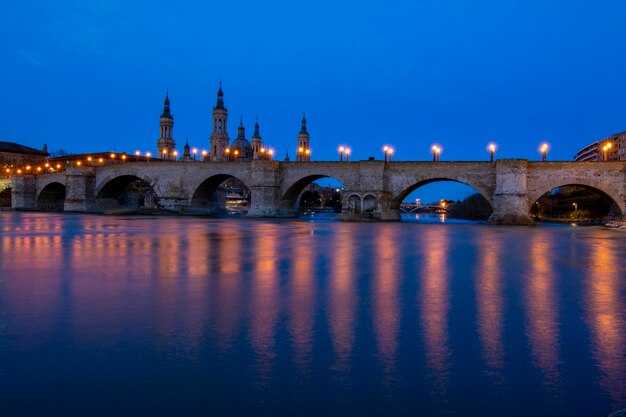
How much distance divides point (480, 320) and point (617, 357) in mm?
1946

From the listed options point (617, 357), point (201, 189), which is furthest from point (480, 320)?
point (201, 189)

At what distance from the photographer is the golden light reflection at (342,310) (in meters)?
5.79

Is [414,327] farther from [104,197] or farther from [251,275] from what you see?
[104,197]

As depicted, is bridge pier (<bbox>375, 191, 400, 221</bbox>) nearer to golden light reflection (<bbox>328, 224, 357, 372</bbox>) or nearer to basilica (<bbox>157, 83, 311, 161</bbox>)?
golden light reflection (<bbox>328, 224, 357, 372</bbox>)

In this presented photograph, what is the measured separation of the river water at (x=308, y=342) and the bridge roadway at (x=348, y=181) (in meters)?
28.0

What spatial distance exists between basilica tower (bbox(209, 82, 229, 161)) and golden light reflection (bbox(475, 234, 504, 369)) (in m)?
97.0

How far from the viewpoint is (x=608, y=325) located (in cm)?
727

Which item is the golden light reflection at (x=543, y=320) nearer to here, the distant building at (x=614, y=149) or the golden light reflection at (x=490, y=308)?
the golden light reflection at (x=490, y=308)

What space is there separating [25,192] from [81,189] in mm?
15033

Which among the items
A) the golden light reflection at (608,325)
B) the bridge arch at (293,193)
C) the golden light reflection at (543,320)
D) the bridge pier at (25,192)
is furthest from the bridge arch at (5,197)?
the golden light reflection at (608,325)

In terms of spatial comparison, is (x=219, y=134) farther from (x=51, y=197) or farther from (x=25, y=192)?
(x=25, y=192)

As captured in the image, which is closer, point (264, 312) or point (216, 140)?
point (264, 312)

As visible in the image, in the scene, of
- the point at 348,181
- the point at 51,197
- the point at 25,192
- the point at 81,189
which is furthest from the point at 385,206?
the point at 25,192

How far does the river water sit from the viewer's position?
450 cm
